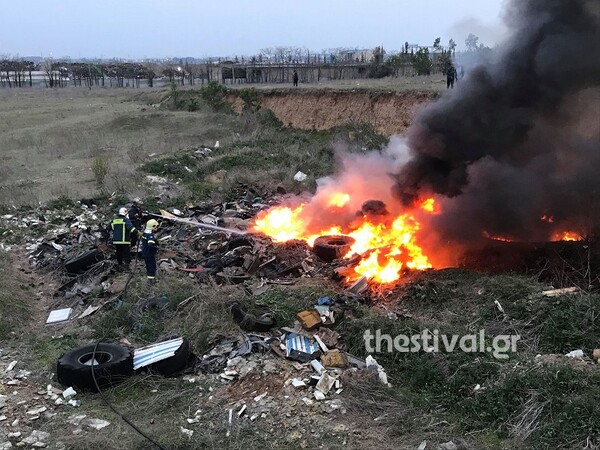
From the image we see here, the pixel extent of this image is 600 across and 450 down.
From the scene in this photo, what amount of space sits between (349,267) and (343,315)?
71.9 inches

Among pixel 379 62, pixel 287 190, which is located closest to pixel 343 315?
pixel 287 190

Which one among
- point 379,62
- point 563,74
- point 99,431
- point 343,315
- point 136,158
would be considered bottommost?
point 99,431

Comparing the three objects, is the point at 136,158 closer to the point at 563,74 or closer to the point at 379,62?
the point at 563,74

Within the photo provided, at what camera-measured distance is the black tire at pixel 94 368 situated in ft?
22.3

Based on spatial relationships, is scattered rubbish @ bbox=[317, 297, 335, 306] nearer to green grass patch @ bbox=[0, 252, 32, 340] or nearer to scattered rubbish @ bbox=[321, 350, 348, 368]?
scattered rubbish @ bbox=[321, 350, 348, 368]

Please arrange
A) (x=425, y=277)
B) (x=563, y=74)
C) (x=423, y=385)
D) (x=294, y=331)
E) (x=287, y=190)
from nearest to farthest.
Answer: (x=423, y=385) < (x=294, y=331) < (x=425, y=277) < (x=563, y=74) < (x=287, y=190)

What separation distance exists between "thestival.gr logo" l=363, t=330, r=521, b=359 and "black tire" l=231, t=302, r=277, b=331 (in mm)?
1475

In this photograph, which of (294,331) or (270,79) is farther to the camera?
(270,79)

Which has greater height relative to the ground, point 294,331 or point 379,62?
point 379,62

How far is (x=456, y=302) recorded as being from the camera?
8.49m

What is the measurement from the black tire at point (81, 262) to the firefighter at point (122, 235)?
530 millimetres

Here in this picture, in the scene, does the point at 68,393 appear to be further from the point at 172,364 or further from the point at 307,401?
the point at 307,401

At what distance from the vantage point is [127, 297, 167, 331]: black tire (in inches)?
328

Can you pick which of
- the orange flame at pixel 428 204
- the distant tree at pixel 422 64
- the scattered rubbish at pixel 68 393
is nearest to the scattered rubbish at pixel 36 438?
the scattered rubbish at pixel 68 393
